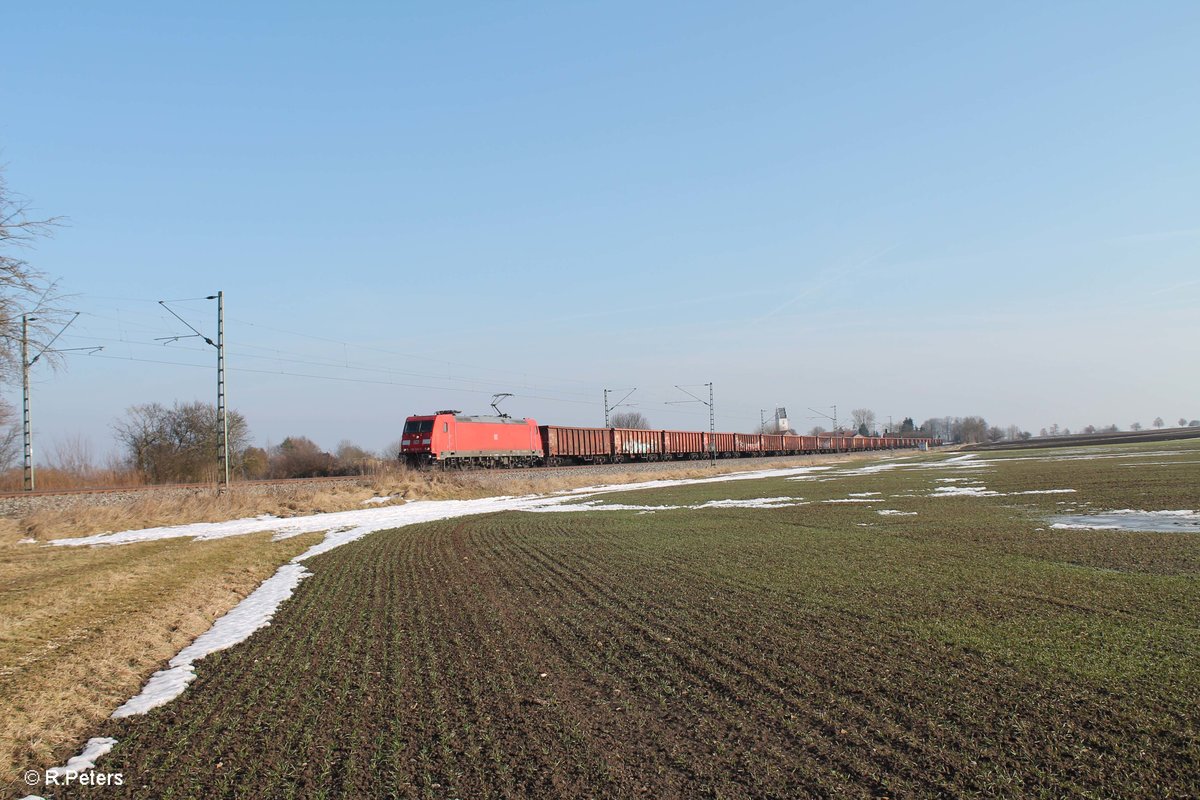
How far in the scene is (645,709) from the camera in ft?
18.5

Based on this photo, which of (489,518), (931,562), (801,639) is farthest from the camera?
(489,518)

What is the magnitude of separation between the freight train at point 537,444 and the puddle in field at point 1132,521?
106 feet

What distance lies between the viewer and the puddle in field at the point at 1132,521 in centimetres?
1446

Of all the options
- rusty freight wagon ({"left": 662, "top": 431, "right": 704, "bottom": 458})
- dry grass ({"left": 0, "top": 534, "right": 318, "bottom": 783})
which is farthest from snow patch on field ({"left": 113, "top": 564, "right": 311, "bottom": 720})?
rusty freight wagon ({"left": 662, "top": 431, "right": 704, "bottom": 458})

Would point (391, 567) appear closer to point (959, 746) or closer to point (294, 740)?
point (294, 740)

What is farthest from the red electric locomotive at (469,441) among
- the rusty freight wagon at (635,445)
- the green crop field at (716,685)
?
the green crop field at (716,685)

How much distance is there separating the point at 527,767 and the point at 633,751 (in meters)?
0.71

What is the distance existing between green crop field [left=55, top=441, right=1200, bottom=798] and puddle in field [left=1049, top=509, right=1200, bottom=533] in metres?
2.79

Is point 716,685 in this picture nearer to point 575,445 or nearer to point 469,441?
point 469,441

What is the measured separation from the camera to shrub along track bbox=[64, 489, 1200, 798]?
4.50m

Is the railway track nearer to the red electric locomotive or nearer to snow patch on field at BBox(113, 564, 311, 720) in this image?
the red electric locomotive

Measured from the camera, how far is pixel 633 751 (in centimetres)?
493

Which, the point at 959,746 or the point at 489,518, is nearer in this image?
the point at 959,746

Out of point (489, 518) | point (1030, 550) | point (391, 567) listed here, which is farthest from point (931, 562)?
point (489, 518)
